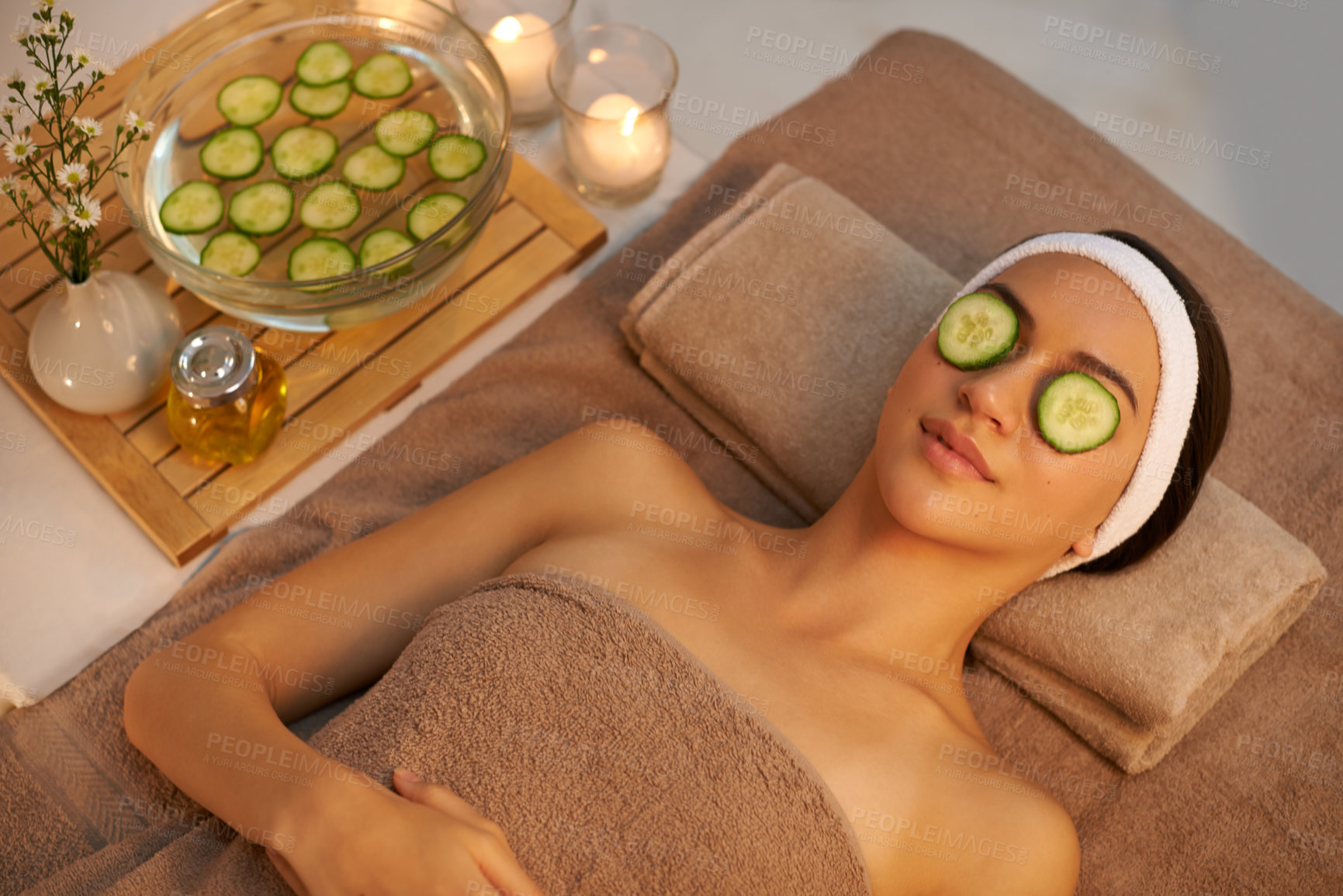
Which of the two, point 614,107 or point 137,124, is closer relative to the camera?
point 137,124

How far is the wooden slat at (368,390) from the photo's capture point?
174 centimetres

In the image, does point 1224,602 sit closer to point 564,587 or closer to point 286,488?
point 564,587

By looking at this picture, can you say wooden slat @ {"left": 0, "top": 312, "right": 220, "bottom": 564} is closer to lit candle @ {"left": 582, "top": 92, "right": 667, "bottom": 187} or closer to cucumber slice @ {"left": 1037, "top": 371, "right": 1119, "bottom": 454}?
lit candle @ {"left": 582, "top": 92, "right": 667, "bottom": 187}

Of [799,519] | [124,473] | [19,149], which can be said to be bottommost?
[124,473]

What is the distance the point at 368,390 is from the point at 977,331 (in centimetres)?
107

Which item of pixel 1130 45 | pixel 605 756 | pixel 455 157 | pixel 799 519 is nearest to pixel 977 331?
pixel 799 519

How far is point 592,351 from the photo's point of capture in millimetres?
1928

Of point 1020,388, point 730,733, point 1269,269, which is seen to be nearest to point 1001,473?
point 1020,388

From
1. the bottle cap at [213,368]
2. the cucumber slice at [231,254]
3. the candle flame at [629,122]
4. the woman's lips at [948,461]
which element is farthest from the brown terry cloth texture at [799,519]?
the woman's lips at [948,461]

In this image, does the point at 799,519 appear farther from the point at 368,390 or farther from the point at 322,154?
the point at 322,154

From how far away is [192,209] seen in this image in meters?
1.78

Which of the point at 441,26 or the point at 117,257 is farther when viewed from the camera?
the point at 441,26

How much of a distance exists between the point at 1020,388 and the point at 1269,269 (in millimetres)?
987

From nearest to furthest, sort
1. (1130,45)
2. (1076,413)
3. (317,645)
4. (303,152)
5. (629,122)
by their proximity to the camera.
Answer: (1076,413)
(317,645)
(303,152)
(629,122)
(1130,45)
